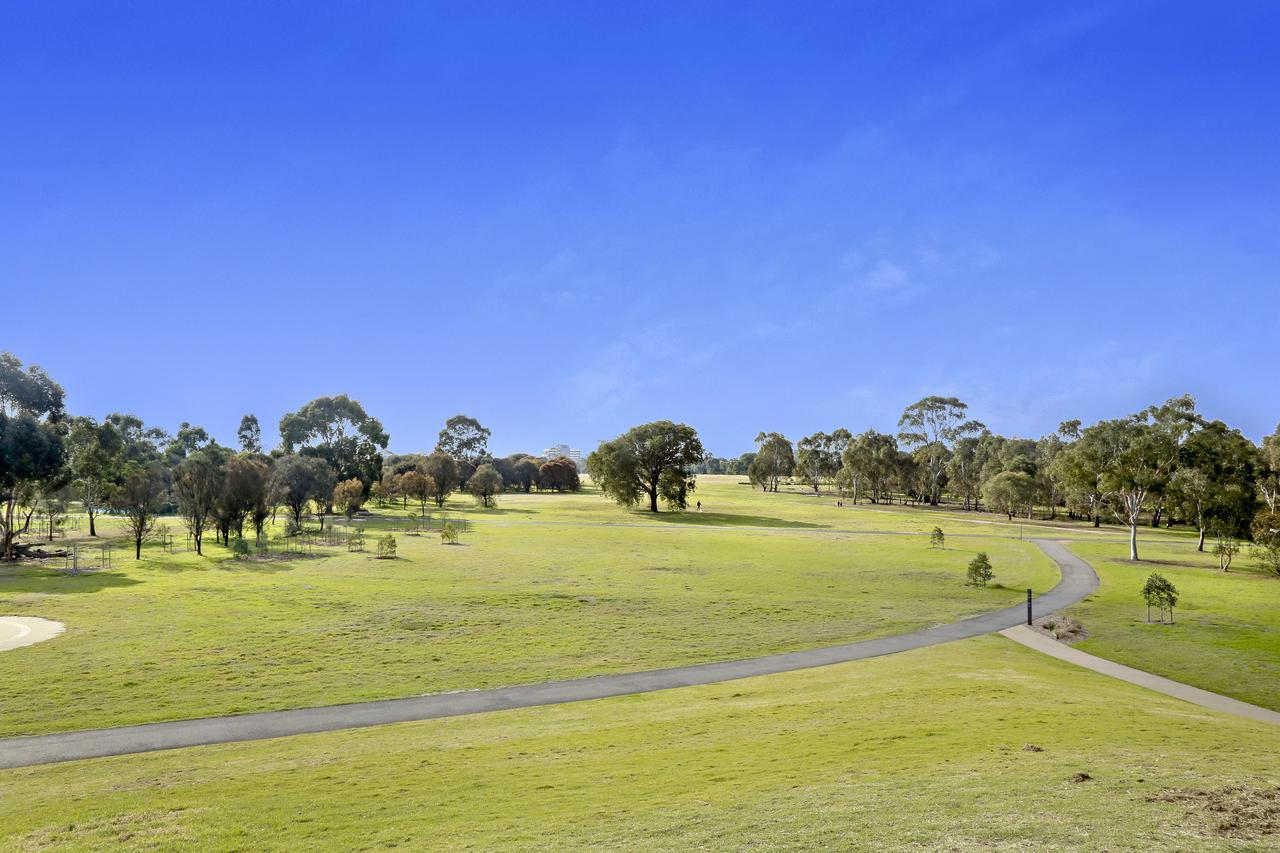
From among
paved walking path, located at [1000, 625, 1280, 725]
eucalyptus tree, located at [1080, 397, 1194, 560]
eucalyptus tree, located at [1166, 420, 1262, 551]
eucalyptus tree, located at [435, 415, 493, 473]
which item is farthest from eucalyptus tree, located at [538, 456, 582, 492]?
paved walking path, located at [1000, 625, 1280, 725]

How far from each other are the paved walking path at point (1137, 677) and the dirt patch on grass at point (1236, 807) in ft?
41.2

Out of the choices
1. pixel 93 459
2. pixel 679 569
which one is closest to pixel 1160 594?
pixel 679 569

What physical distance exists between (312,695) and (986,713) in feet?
64.4

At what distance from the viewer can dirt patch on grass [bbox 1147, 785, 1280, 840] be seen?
32.3ft

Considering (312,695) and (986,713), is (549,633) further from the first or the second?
(986,713)

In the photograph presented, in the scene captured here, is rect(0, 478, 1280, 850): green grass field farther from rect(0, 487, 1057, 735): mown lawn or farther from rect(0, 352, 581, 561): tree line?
rect(0, 352, 581, 561): tree line

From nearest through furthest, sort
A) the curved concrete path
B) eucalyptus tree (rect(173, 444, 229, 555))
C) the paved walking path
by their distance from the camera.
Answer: the curved concrete path → the paved walking path → eucalyptus tree (rect(173, 444, 229, 555))

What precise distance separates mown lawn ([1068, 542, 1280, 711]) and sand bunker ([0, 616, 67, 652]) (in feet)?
141

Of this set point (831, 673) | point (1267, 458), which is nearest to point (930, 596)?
point (831, 673)

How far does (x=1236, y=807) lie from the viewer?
35.2ft

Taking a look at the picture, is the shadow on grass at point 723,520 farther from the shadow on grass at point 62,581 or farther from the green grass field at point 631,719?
the shadow on grass at point 62,581

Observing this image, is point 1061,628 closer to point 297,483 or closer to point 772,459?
point 297,483

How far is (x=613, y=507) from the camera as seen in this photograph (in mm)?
121750

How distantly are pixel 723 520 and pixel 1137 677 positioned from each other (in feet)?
244
